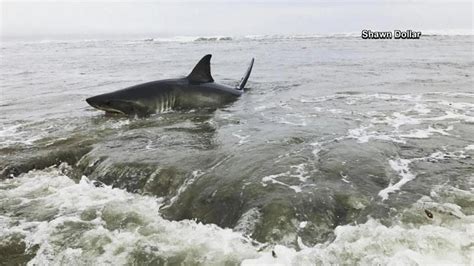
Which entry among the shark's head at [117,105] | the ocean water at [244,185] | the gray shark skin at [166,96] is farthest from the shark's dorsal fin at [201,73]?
the shark's head at [117,105]

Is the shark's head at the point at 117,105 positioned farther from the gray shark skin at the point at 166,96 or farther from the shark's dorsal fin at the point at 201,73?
the shark's dorsal fin at the point at 201,73

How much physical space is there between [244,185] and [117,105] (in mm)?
5641

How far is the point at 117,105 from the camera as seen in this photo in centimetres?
1046

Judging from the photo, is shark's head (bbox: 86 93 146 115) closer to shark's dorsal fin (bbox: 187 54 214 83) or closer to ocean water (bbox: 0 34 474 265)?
ocean water (bbox: 0 34 474 265)

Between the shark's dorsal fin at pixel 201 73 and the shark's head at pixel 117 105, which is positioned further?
the shark's dorsal fin at pixel 201 73

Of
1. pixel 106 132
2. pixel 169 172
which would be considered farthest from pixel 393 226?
pixel 106 132

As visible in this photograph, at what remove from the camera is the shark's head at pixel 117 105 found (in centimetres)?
1042

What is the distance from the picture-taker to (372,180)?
19.8 ft

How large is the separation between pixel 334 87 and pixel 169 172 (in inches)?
370

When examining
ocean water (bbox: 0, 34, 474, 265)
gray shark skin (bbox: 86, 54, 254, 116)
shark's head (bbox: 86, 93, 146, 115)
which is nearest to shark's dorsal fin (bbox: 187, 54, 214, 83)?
gray shark skin (bbox: 86, 54, 254, 116)

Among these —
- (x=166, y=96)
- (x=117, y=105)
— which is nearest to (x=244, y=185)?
(x=166, y=96)

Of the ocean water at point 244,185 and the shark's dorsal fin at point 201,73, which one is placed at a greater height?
the shark's dorsal fin at point 201,73

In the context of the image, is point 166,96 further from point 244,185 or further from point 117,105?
point 244,185

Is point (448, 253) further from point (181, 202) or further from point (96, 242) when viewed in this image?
point (96, 242)
